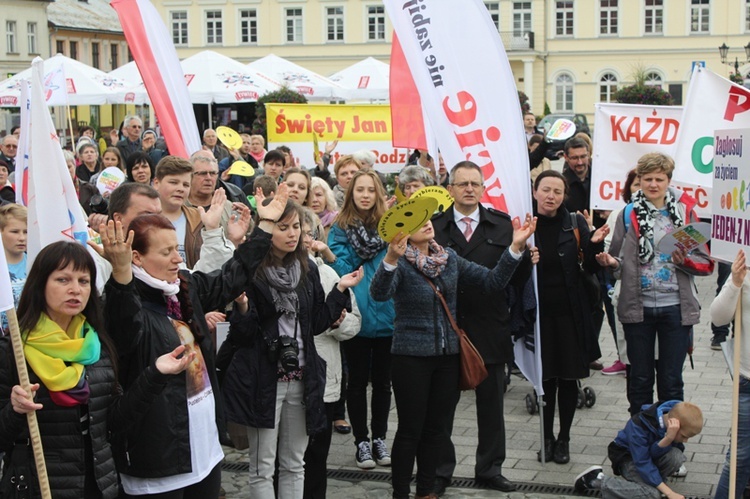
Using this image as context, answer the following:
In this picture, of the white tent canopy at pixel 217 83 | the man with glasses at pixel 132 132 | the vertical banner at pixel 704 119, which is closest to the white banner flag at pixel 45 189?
the vertical banner at pixel 704 119

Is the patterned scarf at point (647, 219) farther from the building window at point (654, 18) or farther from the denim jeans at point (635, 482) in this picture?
the building window at point (654, 18)

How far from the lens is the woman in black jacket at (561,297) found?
6.90 meters

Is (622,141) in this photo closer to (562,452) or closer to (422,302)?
(562,452)

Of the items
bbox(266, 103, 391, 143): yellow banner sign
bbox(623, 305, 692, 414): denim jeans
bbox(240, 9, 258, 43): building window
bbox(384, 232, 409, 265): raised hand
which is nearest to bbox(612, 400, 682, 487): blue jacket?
bbox(623, 305, 692, 414): denim jeans

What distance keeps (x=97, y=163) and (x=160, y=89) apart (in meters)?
6.23

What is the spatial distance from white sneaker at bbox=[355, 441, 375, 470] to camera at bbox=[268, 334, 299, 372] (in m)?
1.69

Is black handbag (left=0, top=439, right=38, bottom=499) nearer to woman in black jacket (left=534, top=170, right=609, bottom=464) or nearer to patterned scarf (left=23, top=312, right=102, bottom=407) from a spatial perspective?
patterned scarf (left=23, top=312, right=102, bottom=407)

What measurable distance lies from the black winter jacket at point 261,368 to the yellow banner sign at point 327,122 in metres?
8.63

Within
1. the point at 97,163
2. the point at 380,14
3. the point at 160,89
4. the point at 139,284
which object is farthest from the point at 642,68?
the point at 139,284

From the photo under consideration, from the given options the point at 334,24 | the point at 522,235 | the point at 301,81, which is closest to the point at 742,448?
the point at 522,235

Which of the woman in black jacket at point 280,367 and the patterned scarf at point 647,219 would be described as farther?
the patterned scarf at point 647,219

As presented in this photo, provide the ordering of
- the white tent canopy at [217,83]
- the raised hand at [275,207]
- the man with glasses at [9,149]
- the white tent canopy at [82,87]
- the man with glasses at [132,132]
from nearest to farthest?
1. the raised hand at [275,207]
2. the man with glasses at [9,149]
3. the man with glasses at [132,132]
4. the white tent canopy at [217,83]
5. the white tent canopy at [82,87]

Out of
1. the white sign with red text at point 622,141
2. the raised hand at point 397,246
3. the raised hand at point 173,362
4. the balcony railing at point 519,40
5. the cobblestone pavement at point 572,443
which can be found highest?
the balcony railing at point 519,40

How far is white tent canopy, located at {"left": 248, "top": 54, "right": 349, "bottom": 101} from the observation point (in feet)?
80.9
